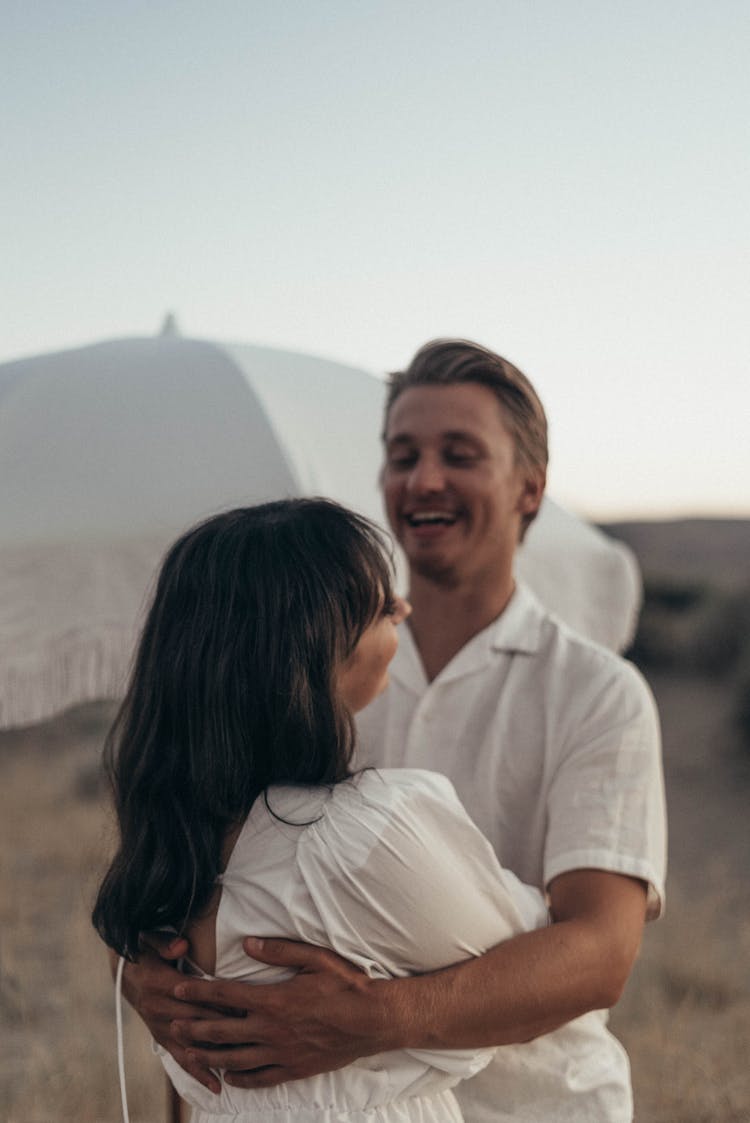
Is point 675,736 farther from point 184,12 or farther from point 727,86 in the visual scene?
point 184,12

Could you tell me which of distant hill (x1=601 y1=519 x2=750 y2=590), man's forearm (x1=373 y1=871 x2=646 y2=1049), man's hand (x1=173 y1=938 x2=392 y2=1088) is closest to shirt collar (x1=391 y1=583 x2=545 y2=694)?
man's forearm (x1=373 y1=871 x2=646 y2=1049)

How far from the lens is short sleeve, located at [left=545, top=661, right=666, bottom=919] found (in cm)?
153

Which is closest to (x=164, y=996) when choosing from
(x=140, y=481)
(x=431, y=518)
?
(x=431, y=518)

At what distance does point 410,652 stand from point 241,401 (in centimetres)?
124

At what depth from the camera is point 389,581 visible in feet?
4.63

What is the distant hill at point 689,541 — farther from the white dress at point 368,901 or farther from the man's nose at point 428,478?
the white dress at point 368,901

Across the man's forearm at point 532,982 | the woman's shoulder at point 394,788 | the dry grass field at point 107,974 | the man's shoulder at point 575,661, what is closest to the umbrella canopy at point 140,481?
the dry grass field at point 107,974

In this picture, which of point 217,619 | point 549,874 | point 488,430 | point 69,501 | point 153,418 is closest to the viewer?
point 217,619

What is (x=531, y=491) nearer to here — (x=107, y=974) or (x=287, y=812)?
(x=287, y=812)

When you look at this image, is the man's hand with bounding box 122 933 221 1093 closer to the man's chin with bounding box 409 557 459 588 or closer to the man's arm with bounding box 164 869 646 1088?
the man's arm with bounding box 164 869 646 1088

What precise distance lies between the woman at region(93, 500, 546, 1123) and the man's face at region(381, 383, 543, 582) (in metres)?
0.49

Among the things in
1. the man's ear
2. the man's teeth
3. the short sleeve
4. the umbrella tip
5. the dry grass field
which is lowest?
the dry grass field

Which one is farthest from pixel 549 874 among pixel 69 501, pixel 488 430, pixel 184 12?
pixel 184 12

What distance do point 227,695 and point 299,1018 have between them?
1.22 feet
